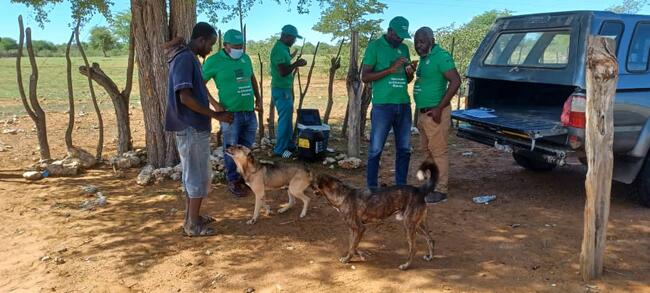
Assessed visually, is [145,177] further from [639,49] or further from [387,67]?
[639,49]

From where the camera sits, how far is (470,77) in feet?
20.7

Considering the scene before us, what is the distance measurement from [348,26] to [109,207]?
21.1 metres

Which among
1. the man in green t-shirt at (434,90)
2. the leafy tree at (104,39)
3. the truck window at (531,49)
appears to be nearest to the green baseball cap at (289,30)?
the man in green t-shirt at (434,90)

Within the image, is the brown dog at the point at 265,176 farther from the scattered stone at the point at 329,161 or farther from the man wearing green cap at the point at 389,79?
the scattered stone at the point at 329,161

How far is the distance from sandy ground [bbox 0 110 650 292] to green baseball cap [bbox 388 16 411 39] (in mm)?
1901

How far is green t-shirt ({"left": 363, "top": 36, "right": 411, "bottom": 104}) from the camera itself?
17.3ft

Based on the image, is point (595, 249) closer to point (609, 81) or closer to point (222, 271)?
point (609, 81)

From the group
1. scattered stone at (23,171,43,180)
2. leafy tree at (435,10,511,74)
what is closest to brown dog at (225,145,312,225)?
scattered stone at (23,171,43,180)

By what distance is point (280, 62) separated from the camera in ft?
24.5

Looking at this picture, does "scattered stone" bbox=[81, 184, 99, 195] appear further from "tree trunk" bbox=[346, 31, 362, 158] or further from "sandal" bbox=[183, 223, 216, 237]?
"tree trunk" bbox=[346, 31, 362, 158]

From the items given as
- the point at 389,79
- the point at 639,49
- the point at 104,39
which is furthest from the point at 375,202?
the point at 104,39

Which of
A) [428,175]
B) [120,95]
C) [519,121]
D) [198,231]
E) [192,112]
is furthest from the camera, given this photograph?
[120,95]

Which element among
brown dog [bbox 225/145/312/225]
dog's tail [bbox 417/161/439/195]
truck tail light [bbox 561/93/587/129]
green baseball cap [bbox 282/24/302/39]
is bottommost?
brown dog [bbox 225/145/312/225]

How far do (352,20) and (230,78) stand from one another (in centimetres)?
2027
